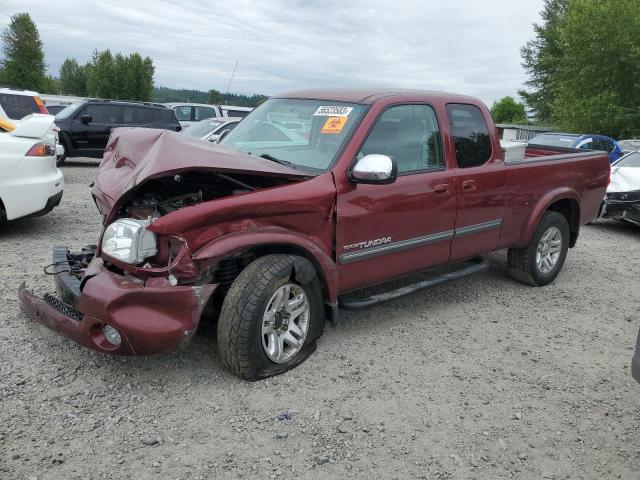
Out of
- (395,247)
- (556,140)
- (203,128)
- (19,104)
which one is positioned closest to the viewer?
(395,247)

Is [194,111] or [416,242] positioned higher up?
[194,111]

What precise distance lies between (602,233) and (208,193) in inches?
315

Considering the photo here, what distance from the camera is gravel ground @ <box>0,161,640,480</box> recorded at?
2.90 metres

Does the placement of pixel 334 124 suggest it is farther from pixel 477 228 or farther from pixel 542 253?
pixel 542 253

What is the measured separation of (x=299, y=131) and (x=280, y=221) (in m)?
1.08

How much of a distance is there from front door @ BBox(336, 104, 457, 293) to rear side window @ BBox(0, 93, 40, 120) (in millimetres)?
9273

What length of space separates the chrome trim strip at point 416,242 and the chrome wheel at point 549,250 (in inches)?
36.8

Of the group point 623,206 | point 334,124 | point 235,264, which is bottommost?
point 623,206

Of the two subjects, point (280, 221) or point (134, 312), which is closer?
point (134, 312)

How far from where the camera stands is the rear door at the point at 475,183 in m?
4.82

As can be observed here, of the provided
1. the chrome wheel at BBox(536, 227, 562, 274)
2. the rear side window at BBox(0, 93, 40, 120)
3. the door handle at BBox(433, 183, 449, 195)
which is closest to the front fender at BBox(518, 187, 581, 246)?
Answer: the chrome wheel at BBox(536, 227, 562, 274)

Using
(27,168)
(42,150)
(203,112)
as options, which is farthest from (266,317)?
(203,112)

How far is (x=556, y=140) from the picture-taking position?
15.9 meters

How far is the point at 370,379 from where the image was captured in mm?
3791
